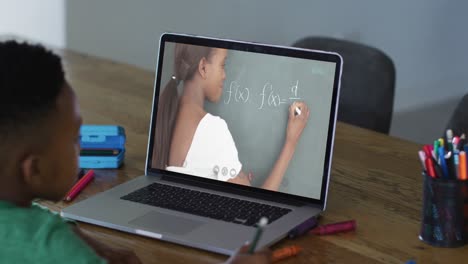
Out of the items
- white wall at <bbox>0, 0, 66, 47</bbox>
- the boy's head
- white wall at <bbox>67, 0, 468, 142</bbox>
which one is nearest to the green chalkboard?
the boy's head

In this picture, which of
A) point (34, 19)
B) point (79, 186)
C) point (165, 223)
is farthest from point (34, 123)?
point (34, 19)

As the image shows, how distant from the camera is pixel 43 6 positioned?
129 inches

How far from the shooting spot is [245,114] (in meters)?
1.43

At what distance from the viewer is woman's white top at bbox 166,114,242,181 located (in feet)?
4.67

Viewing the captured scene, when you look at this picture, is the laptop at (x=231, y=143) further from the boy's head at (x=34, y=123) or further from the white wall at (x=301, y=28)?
the white wall at (x=301, y=28)

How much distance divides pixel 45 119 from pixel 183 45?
0.57m

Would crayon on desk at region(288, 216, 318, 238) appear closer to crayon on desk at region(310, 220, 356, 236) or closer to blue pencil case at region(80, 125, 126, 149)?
crayon on desk at region(310, 220, 356, 236)

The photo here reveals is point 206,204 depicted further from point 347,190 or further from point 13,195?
point 13,195

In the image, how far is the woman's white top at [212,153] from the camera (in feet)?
4.67

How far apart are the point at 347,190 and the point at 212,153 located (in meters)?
0.27

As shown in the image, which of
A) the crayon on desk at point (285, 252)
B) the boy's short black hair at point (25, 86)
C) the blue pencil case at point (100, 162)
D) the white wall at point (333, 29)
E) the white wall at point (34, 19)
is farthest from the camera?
the white wall at point (34, 19)

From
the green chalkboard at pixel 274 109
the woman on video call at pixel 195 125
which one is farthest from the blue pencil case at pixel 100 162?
the green chalkboard at pixel 274 109

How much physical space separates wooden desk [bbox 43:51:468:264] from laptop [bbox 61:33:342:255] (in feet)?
0.17

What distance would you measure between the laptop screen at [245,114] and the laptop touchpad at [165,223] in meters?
0.16
